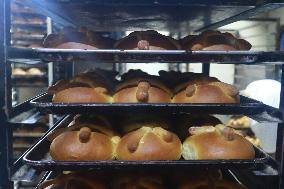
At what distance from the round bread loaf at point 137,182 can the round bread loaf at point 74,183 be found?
0.06m

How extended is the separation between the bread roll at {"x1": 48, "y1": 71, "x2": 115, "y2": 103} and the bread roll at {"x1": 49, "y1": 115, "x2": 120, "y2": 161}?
11 cm

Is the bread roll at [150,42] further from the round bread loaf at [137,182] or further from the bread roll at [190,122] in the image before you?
the round bread loaf at [137,182]

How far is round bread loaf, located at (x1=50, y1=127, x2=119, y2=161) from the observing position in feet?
3.59

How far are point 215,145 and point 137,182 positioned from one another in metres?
0.30

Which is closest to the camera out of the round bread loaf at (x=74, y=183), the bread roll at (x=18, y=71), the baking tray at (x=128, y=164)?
the baking tray at (x=128, y=164)

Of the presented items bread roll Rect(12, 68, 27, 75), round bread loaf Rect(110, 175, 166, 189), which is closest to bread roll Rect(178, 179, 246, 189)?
round bread loaf Rect(110, 175, 166, 189)

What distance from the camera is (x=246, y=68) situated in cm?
596

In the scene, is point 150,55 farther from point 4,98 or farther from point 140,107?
point 4,98

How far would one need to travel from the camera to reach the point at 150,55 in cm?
107

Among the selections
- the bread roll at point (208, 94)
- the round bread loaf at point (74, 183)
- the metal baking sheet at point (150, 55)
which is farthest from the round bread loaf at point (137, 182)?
the metal baking sheet at point (150, 55)

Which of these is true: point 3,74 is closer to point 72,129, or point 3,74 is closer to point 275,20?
point 72,129

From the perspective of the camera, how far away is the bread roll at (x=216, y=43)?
1.26 meters

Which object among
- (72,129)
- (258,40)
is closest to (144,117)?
(72,129)

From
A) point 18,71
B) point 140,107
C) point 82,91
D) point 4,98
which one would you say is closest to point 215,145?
point 140,107
